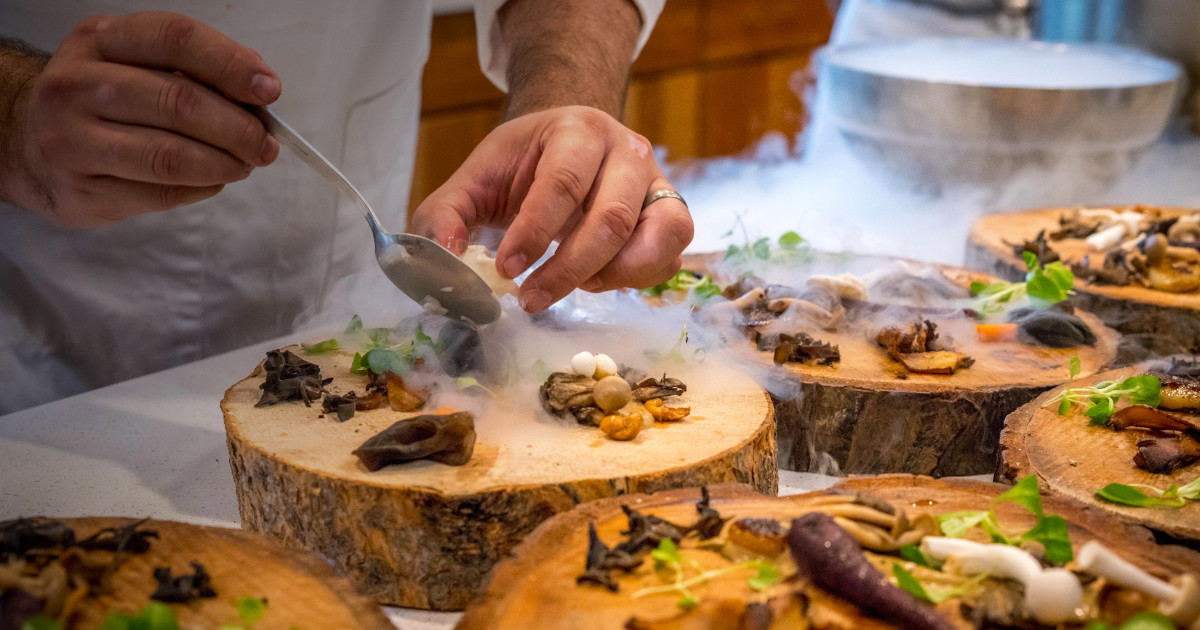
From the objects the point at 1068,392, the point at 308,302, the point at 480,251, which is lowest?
the point at 308,302

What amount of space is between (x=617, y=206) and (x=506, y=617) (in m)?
0.89

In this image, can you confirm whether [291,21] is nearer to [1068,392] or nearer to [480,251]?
[480,251]

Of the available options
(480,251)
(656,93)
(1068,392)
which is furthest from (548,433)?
(656,93)

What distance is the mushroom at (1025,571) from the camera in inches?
42.1

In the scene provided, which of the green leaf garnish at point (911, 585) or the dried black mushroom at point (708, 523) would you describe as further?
the dried black mushroom at point (708, 523)

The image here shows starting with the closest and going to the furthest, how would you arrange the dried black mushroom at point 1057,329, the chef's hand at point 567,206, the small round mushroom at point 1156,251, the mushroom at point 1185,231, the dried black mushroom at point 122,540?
1. the dried black mushroom at point 122,540
2. the chef's hand at point 567,206
3. the dried black mushroom at point 1057,329
4. the small round mushroom at point 1156,251
5. the mushroom at point 1185,231

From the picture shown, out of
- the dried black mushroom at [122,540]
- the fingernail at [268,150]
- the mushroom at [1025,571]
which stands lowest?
the dried black mushroom at [122,540]

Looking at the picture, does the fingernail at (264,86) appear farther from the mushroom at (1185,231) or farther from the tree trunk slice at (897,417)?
the mushroom at (1185,231)

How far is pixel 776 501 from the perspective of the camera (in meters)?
1.35

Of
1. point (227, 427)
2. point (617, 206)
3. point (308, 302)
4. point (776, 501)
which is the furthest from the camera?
point (308, 302)

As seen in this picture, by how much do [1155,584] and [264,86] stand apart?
1353 mm

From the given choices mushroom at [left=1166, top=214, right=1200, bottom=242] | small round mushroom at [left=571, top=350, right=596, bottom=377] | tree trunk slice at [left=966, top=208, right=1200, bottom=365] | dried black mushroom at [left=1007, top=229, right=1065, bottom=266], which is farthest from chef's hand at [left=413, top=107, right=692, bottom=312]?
mushroom at [left=1166, top=214, right=1200, bottom=242]

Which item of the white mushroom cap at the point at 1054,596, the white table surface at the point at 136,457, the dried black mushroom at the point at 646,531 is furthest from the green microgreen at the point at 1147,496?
the dried black mushroom at the point at 646,531

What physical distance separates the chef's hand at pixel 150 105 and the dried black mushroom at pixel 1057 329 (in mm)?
1771
